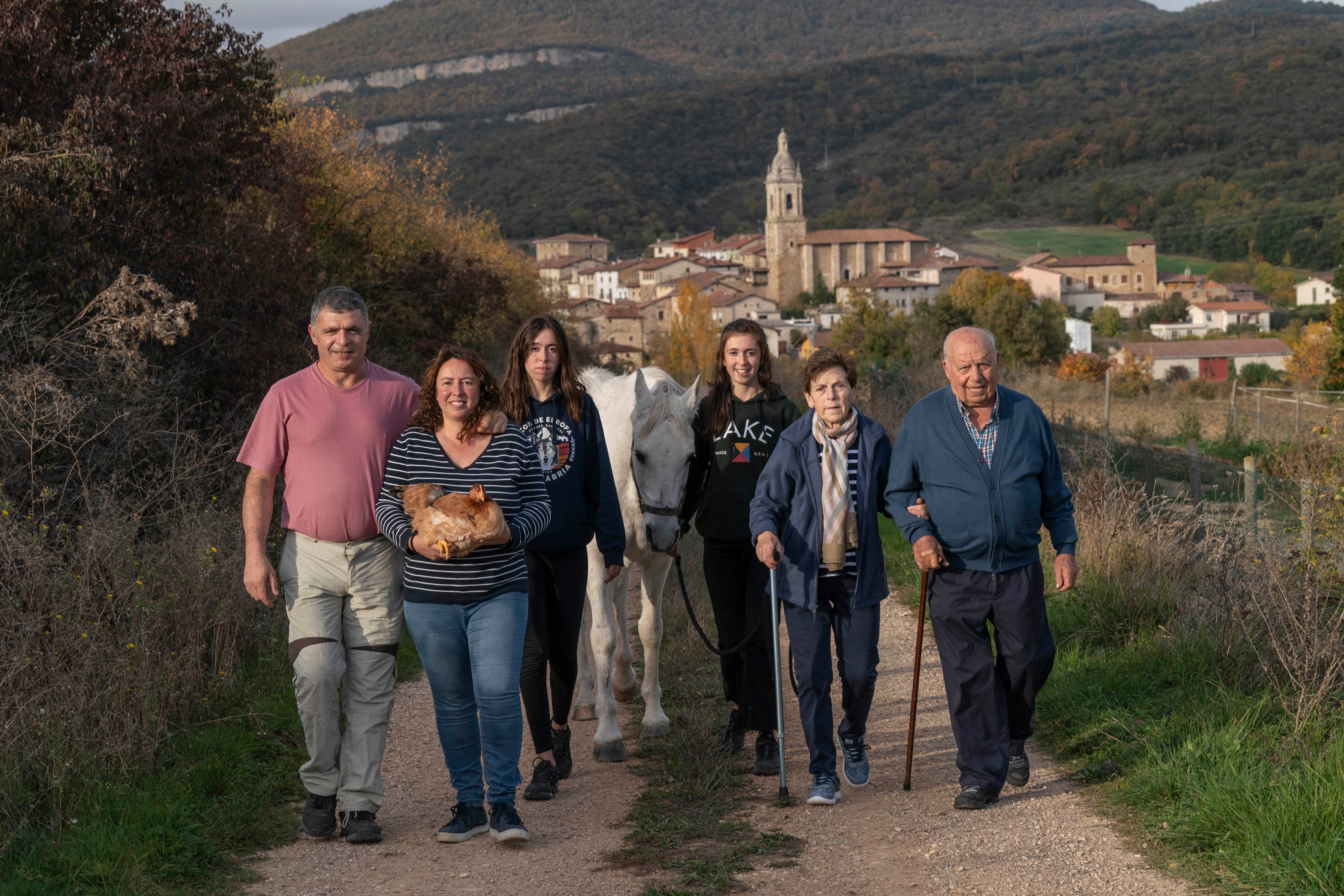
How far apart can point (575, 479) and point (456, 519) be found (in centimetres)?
Answer: 104

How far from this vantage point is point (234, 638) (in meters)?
6.68

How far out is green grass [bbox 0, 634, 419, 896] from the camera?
419 centimetres

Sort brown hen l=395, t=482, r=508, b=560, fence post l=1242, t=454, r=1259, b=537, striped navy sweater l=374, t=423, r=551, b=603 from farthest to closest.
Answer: fence post l=1242, t=454, r=1259, b=537 → striped navy sweater l=374, t=423, r=551, b=603 → brown hen l=395, t=482, r=508, b=560

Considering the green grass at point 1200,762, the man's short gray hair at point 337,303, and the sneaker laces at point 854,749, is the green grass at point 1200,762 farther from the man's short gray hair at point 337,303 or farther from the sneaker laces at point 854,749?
the man's short gray hair at point 337,303

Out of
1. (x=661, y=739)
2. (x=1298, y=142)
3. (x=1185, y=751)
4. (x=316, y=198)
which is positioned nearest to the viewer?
(x=1185, y=751)

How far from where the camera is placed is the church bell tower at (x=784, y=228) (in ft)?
464

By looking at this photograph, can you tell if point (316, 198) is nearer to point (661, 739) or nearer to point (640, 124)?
point (661, 739)

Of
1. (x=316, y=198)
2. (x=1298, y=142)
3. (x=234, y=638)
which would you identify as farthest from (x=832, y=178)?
(x=234, y=638)

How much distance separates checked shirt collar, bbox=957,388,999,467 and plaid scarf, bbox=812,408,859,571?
0.52m

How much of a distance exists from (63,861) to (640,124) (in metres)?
176

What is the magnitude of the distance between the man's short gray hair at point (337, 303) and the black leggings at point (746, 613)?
78.3 inches

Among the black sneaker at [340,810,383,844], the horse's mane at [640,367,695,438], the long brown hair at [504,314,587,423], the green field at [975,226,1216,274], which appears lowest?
the black sneaker at [340,810,383,844]

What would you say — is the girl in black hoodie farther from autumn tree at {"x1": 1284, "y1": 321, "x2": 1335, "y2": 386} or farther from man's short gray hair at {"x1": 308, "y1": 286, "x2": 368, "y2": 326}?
autumn tree at {"x1": 1284, "y1": 321, "x2": 1335, "y2": 386}

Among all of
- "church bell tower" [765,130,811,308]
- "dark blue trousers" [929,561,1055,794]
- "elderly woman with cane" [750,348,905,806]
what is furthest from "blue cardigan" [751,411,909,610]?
"church bell tower" [765,130,811,308]
